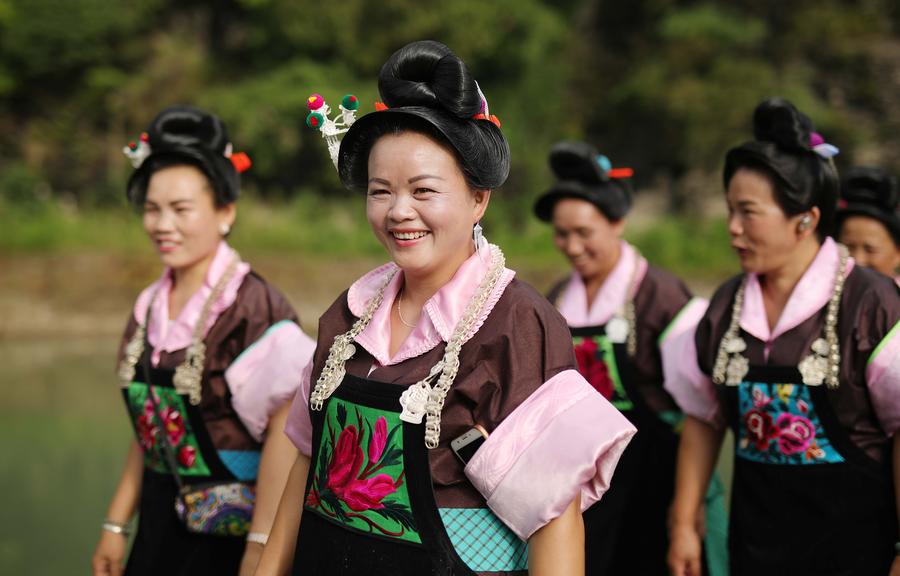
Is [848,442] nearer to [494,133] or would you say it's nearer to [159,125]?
[494,133]

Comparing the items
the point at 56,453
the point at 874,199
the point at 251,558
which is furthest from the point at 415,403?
the point at 56,453

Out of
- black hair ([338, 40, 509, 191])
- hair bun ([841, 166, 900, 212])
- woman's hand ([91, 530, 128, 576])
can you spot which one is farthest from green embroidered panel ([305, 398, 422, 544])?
hair bun ([841, 166, 900, 212])

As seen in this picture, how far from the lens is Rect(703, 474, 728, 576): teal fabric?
3188mm

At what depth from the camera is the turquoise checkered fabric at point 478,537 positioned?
161cm

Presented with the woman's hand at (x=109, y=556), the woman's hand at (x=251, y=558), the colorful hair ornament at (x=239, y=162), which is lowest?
the woman's hand at (x=109, y=556)

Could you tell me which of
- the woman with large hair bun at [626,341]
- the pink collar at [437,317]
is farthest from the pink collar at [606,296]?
the pink collar at [437,317]

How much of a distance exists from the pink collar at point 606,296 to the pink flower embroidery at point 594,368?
0.27 feet

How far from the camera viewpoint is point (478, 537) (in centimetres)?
161

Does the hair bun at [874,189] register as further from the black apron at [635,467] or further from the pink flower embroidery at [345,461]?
the pink flower embroidery at [345,461]

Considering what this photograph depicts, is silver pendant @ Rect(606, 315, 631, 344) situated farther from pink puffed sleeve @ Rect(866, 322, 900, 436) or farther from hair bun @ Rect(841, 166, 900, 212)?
pink puffed sleeve @ Rect(866, 322, 900, 436)

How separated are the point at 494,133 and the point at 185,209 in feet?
3.95

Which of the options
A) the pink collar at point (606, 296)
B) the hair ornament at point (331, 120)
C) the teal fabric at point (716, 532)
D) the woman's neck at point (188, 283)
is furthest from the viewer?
the pink collar at point (606, 296)

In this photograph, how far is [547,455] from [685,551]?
4.29 feet

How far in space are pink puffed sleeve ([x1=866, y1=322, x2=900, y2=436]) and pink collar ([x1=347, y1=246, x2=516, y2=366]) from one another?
102cm
